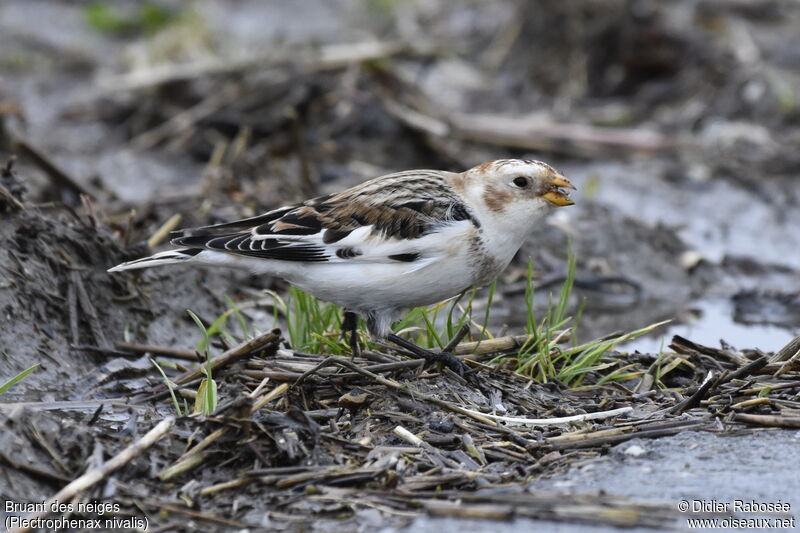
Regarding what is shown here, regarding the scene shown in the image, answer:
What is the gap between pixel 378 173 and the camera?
941cm

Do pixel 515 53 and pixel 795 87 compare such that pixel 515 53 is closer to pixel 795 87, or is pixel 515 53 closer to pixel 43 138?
pixel 795 87

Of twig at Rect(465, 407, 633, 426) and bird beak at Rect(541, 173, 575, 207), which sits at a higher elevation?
bird beak at Rect(541, 173, 575, 207)

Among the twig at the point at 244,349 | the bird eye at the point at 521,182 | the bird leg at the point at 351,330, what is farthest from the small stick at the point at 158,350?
the bird eye at the point at 521,182

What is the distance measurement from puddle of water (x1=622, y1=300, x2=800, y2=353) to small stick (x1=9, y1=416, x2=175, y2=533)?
3.33 m

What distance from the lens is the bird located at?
5.11 metres

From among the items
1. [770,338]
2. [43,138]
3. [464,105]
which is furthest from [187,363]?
[464,105]

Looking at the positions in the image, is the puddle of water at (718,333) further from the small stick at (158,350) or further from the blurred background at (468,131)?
the small stick at (158,350)

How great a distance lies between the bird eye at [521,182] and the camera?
5.34 meters

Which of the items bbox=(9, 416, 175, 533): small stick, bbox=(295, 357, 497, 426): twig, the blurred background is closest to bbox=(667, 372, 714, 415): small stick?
bbox=(295, 357, 497, 426): twig

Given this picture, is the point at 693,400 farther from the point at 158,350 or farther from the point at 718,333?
the point at 158,350

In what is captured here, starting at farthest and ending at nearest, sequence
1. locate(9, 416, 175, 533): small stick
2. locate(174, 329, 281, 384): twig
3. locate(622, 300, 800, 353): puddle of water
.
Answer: locate(622, 300, 800, 353): puddle of water, locate(174, 329, 281, 384): twig, locate(9, 416, 175, 533): small stick

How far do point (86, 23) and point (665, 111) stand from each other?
778 centimetres

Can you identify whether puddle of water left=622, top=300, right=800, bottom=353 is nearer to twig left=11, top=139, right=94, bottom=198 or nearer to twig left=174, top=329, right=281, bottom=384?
twig left=174, top=329, right=281, bottom=384

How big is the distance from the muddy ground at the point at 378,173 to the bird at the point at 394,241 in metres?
0.50
